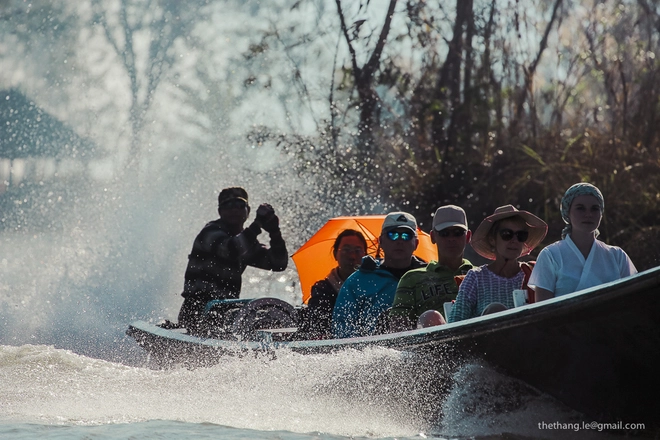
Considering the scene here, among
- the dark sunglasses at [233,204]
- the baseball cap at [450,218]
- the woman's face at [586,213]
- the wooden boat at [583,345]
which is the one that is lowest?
the wooden boat at [583,345]

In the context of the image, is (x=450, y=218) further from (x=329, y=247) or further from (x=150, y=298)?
(x=150, y=298)

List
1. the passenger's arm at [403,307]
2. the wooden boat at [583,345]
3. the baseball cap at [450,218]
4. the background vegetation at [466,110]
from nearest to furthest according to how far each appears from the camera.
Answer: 1. the wooden boat at [583,345]
2. the passenger's arm at [403,307]
3. the baseball cap at [450,218]
4. the background vegetation at [466,110]

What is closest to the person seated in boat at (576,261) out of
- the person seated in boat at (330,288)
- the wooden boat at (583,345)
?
the wooden boat at (583,345)

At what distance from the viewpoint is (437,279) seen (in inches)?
211

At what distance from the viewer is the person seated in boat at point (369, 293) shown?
559 cm

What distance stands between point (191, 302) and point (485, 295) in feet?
10.4

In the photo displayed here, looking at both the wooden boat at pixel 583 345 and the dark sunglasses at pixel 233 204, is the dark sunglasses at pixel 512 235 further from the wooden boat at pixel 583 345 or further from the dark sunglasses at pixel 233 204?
the dark sunglasses at pixel 233 204

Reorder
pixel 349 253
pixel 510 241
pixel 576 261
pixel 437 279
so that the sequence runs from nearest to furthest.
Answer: pixel 576 261, pixel 510 241, pixel 437 279, pixel 349 253

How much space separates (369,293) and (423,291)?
417 mm

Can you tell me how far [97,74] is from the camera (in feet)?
65.1

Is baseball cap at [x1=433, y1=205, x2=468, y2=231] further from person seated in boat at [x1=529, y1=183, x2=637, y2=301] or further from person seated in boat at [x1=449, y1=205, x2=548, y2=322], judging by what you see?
person seated in boat at [x1=529, y1=183, x2=637, y2=301]

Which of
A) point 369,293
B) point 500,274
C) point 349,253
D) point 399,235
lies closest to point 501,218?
point 500,274

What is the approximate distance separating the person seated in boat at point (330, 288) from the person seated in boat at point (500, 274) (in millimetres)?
1166

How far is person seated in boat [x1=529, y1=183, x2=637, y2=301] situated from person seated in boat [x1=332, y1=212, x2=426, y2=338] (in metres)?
1.24
